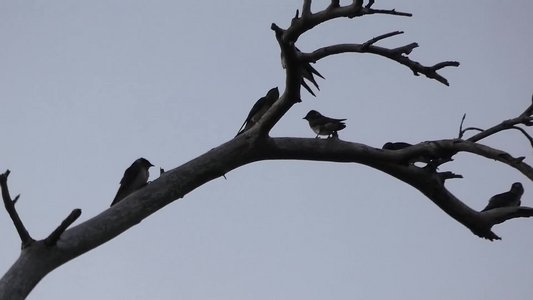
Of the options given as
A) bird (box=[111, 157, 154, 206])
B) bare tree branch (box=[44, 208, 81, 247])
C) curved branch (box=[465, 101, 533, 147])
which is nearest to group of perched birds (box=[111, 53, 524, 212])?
bird (box=[111, 157, 154, 206])

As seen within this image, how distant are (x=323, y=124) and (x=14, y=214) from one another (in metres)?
4.47

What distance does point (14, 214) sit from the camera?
15.0 ft

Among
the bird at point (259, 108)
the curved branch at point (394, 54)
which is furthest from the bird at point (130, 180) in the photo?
the curved branch at point (394, 54)

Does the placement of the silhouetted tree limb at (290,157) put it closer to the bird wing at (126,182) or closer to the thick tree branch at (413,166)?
the thick tree branch at (413,166)

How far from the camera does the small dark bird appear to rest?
320 inches

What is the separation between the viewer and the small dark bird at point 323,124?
813 cm

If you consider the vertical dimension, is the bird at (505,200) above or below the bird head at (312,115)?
below

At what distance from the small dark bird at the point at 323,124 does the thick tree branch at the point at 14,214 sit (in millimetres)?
3737

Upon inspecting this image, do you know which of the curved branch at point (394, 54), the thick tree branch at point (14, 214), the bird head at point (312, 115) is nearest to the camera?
the thick tree branch at point (14, 214)

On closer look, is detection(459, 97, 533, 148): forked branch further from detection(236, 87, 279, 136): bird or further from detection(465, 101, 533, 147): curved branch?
detection(236, 87, 279, 136): bird

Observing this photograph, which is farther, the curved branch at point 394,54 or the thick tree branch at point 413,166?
the thick tree branch at point 413,166

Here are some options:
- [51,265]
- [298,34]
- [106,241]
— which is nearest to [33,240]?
[51,265]

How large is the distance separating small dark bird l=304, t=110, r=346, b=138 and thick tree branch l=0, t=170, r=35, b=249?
3.74m

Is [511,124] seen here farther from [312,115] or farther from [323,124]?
[312,115]
